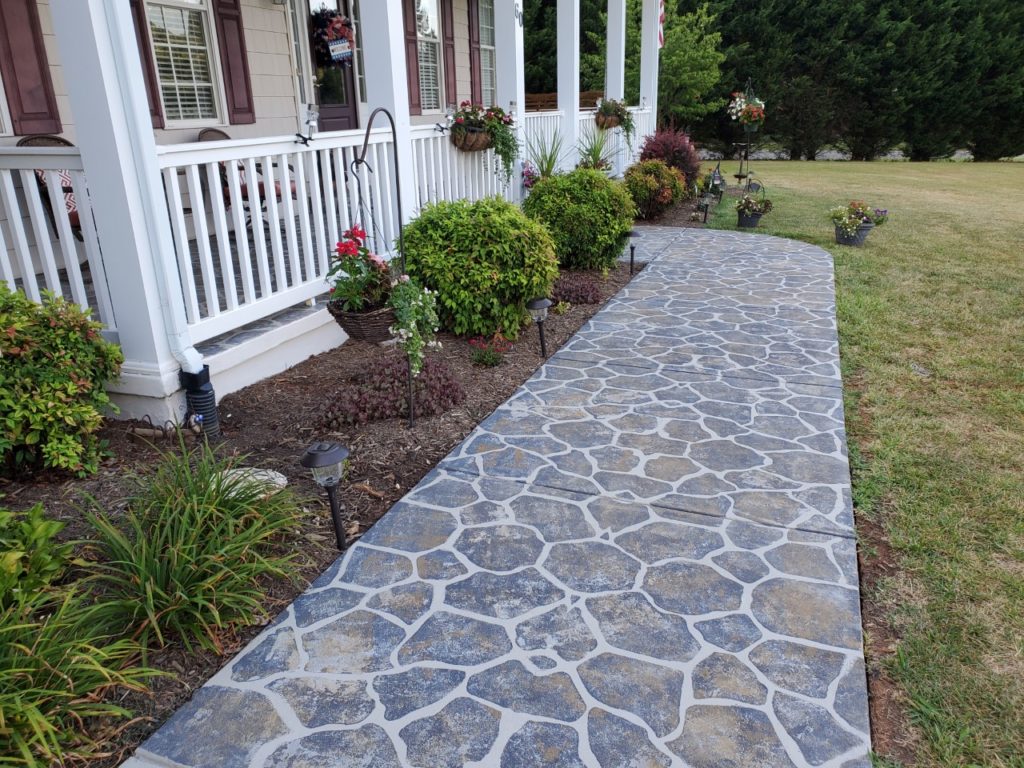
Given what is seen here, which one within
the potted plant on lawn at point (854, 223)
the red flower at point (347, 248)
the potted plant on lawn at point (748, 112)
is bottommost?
the potted plant on lawn at point (854, 223)

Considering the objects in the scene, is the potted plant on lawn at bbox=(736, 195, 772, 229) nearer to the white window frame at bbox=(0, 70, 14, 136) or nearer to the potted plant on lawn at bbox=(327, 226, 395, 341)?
the potted plant on lawn at bbox=(327, 226, 395, 341)

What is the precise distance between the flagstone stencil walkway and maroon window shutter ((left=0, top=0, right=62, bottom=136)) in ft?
12.2

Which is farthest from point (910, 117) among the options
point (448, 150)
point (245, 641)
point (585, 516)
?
point (245, 641)

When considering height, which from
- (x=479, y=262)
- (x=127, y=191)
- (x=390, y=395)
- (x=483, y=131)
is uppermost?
(x=483, y=131)

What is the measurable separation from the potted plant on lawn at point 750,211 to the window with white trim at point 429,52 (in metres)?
4.42

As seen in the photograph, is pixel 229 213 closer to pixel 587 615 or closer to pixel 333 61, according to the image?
pixel 333 61

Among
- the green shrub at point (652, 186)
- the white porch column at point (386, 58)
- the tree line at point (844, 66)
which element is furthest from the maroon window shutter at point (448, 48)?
the tree line at point (844, 66)

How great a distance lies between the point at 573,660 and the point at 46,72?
514 centimetres

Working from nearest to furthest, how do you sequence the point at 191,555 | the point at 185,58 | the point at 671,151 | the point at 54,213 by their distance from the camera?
1. the point at 191,555
2. the point at 54,213
3. the point at 185,58
4. the point at 671,151

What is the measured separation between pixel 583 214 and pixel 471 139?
51.5 inches

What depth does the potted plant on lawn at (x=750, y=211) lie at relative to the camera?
10023 millimetres

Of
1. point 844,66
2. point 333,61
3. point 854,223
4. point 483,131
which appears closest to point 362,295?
point 483,131

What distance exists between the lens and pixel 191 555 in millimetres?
2482

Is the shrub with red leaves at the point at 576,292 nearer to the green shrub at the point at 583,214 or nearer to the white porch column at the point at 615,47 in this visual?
the green shrub at the point at 583,214
